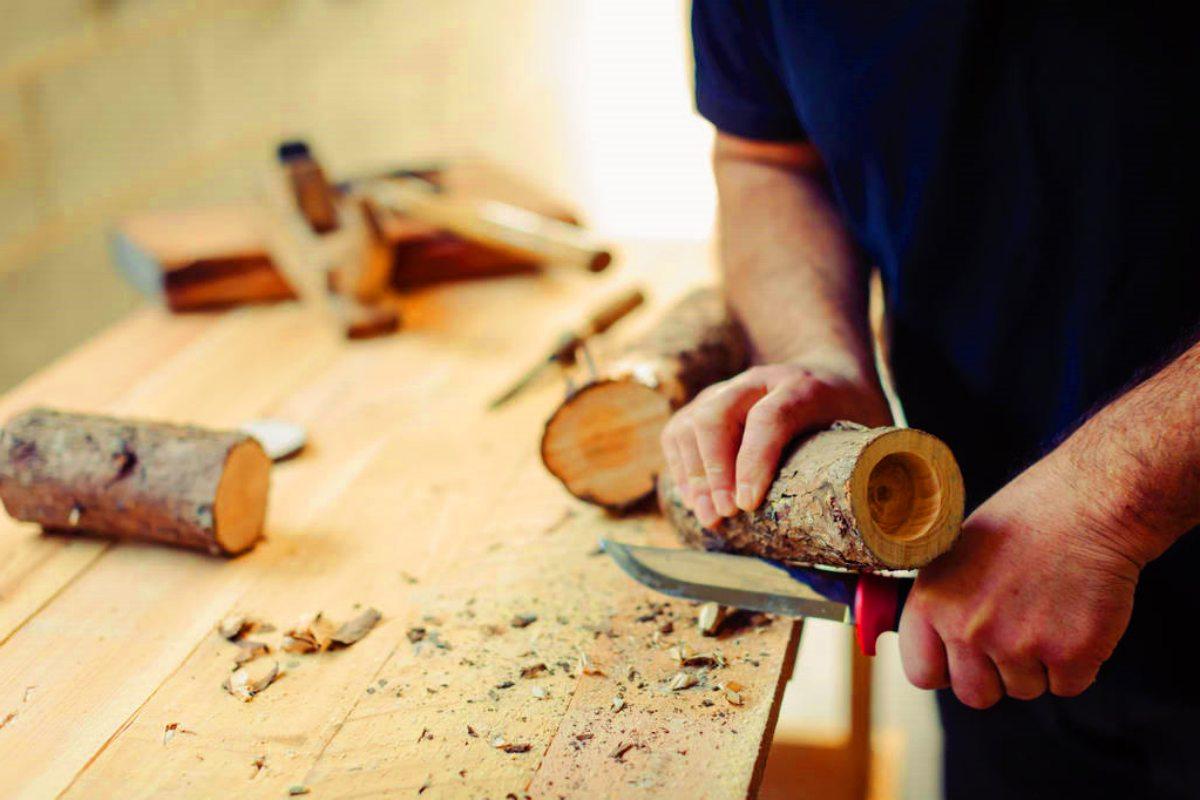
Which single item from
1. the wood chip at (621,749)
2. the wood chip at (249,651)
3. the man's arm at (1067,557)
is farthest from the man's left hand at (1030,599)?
the wood chip at (249,651)

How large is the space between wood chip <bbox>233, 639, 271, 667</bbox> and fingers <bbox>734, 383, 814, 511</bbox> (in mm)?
606

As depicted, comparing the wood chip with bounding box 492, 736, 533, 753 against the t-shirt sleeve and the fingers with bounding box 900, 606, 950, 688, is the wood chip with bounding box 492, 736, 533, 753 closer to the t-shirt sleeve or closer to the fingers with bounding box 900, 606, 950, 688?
the fingers with bounding box 900, 606, 950, 688

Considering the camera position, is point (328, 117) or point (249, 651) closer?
point (249, 651)

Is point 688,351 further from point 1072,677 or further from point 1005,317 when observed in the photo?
point 1072,677

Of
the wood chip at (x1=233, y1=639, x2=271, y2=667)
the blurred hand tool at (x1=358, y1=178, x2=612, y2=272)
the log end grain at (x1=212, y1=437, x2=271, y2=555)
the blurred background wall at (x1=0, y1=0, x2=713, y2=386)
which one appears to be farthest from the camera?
the blurred background wall at (x1=0, y1=0, x2=713, y2=386)

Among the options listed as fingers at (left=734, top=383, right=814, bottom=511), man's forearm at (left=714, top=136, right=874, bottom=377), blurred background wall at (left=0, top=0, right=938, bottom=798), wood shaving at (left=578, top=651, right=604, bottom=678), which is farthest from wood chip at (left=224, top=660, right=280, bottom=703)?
blurred background wall at (left=0, top=0, right=938, bottom=798)

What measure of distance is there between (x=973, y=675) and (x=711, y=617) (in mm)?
306

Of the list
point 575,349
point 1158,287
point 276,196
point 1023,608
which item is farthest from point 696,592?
point 276,196

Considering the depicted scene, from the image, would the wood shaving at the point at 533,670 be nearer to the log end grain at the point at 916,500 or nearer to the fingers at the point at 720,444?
the fingers at the point at 720,444

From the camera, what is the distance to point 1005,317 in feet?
4.92

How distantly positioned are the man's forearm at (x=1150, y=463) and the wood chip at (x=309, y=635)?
0.89 meters

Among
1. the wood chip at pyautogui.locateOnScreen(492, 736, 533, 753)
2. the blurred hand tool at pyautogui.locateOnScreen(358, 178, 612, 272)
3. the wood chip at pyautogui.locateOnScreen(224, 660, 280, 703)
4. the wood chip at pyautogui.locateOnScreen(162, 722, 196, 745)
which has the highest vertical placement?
the blurred hand tool at pyautogui.locateOnScreen(358, 178, 612, 272)

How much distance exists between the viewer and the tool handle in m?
2.12

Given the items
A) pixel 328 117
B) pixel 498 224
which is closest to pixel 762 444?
pixel 498 224
